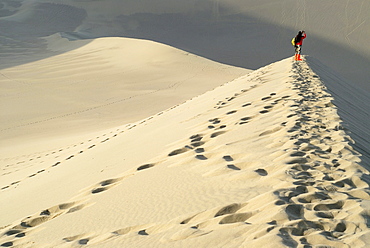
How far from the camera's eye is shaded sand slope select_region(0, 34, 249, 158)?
11383 millimetres

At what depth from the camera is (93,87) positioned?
16125mm

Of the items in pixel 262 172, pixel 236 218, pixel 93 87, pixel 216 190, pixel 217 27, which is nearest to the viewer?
pixel 236 218

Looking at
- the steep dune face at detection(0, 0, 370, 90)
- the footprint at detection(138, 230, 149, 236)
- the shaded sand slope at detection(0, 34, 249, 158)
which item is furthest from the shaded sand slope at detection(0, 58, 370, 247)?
the steep dune face at detection(0, 0, 370, 90)

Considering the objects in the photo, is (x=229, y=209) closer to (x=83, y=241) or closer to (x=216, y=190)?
(x=216, y=190)

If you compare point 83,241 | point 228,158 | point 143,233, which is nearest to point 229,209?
point 143,233

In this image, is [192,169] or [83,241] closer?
[83,241]

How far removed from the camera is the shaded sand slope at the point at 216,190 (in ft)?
7.56

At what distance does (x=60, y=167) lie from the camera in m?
5.88

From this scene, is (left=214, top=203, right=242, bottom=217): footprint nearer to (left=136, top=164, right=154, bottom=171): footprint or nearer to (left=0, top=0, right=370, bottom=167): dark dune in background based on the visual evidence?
(left=136, top=164, right=154, bottom=171): footprint

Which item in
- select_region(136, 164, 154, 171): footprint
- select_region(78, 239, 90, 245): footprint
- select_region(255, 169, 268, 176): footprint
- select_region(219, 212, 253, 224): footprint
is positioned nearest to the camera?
select_region(219, 212, 253, 224): footprint

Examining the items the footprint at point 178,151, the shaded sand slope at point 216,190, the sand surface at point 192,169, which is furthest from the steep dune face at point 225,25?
the footprint at point 178,151

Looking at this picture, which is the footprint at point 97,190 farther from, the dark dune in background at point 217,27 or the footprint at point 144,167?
the dark dune in background at point 217,27

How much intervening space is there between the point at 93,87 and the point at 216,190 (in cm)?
1373

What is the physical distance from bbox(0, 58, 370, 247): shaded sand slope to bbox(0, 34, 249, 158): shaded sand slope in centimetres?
475
